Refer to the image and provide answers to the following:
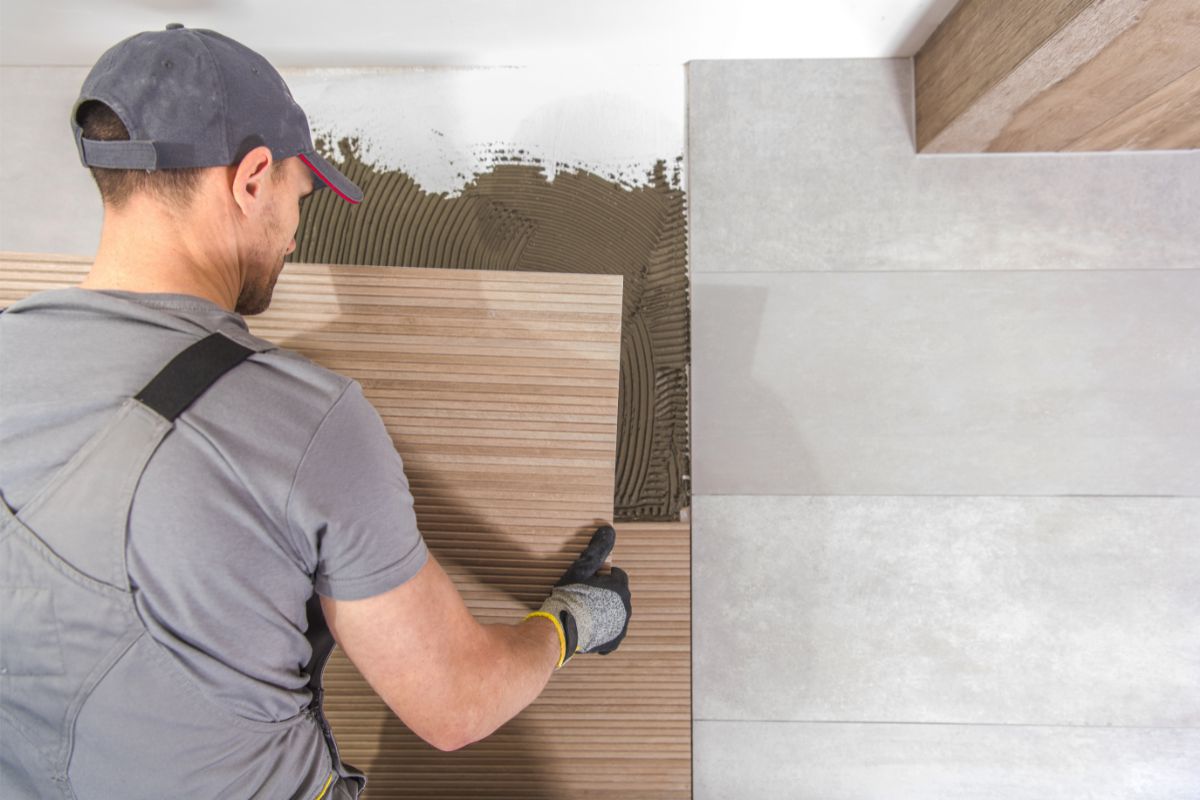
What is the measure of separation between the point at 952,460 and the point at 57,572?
60.1 inches

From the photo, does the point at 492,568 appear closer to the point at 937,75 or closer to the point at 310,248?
the point at 310,248

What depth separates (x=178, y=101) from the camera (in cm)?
72

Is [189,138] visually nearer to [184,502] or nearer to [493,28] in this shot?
[184,502]

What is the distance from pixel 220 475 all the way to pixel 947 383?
1399 millimetres

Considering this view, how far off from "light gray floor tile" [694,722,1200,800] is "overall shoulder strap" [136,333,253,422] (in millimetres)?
1249

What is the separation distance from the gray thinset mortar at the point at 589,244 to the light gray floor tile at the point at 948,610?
0.52ft

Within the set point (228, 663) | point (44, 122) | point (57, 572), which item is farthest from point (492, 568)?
point (44, 122)

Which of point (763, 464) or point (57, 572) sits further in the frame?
point (763, 464)

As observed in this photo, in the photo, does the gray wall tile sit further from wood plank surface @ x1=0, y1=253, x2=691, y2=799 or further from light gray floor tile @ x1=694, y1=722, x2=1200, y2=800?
light gray floor tile @ x1=694, y1=722, x2=1200, y2=800

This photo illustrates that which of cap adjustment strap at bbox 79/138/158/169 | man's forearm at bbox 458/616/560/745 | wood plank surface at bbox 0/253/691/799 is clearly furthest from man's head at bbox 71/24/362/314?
man's forearm at bbox 458/616/560/745

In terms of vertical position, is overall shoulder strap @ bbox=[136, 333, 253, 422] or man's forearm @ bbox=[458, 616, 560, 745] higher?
overall shoulder strap @ bbox=[136, 333, 253, 422]

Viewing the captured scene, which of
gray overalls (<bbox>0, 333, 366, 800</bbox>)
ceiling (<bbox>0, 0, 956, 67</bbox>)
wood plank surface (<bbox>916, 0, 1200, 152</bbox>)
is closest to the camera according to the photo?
gray overalls (<bbox>0, 333, 366, 800</bbox>)

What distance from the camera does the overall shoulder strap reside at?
631 millimetres

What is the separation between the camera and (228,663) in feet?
2.24
